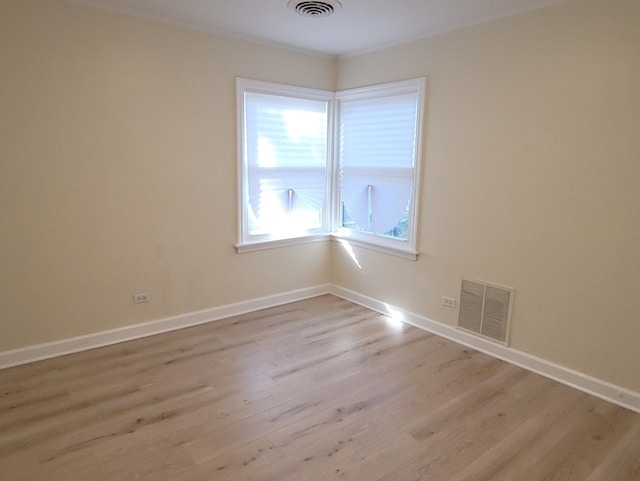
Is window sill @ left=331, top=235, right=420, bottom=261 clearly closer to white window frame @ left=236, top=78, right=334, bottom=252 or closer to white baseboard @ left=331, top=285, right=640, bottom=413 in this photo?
white window frame @ left=236, top=78, right=334, bottom=252

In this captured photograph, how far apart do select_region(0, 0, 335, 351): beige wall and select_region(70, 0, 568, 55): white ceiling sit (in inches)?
5.6

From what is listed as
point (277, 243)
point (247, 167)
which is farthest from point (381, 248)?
point (247, 167)

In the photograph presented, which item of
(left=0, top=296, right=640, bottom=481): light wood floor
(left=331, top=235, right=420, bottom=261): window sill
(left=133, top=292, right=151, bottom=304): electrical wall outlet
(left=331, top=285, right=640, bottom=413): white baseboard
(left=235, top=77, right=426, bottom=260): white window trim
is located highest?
(left=235, top=77, right=426, bottom=260): white window trim

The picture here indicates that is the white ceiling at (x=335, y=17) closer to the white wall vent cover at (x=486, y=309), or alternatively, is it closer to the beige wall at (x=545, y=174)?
the beige wall at (x=545, y=174)

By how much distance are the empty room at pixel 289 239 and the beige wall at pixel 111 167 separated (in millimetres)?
15

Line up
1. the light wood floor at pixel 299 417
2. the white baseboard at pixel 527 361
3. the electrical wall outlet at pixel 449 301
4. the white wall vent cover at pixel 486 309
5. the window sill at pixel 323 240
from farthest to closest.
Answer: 1. the window sill at pixel 323 240
2. the electrical wall outlet at pixel 449 301
3. the white wall vent cover at pixel 486 309
4. the white baseboard at pixel 527 361
5. the light wood floor at pixel 299 417

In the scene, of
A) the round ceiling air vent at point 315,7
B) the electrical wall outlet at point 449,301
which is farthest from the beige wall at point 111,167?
the electrical wall outlet at point 449,301

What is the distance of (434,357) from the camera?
3.28 metres

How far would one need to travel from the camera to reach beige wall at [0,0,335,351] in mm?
2859

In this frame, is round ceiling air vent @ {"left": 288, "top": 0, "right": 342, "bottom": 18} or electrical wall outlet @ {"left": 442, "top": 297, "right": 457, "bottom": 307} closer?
round ceiling air vent @ {"left": 288, "top": 0, "right": 342, "bottom": 18}

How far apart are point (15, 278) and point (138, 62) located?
71.7 inches

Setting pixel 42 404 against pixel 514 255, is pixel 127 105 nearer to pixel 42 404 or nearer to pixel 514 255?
pixel 42 404

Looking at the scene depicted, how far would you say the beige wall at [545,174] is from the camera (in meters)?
2.57

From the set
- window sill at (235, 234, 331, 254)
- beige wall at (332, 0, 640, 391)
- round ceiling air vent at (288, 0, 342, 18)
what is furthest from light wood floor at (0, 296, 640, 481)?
round ceiling air vent at (288, 0, 342, 18)
